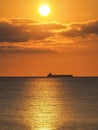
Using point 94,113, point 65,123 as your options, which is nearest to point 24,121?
point 65,123

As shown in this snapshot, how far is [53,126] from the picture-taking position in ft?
189

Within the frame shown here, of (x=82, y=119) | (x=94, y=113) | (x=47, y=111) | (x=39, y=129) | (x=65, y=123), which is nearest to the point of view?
(x=39, y=129)

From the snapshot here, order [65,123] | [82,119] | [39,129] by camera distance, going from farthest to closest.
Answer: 1. [82,119]
2. [65,123]
3. [39,129]

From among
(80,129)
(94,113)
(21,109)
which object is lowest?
(80,129)

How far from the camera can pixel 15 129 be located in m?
55.2

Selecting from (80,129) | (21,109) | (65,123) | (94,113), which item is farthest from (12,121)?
(21,109)

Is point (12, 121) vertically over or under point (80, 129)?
over

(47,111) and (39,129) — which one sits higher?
(47,111)

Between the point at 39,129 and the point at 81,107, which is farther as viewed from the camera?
the point at 81,107

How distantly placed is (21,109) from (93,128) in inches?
1189

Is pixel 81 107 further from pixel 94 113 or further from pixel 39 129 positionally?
pixel 39 129

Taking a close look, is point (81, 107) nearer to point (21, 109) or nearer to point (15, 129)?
point (21, 109)

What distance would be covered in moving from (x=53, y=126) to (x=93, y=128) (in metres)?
4.91

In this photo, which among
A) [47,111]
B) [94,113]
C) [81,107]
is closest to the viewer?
[94,113]
